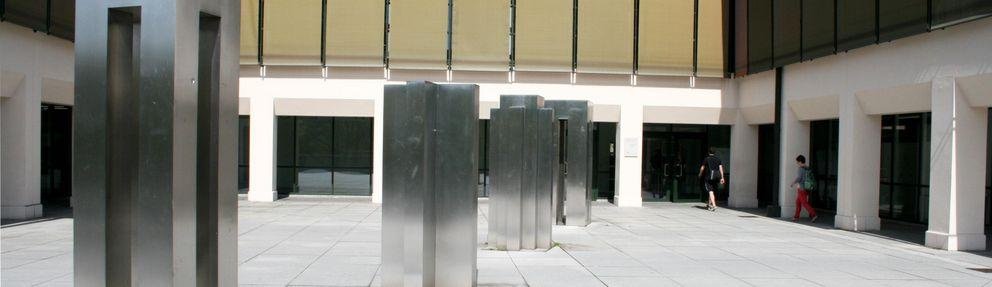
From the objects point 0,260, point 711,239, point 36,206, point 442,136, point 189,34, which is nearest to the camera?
point 189,34

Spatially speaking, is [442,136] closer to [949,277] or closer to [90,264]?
[90,264]

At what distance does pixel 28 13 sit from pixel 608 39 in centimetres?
1480

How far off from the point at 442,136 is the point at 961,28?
10.3 m

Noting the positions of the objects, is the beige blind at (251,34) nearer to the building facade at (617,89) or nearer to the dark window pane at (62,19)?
the building facade at (617,89)

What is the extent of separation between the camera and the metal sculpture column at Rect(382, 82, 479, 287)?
7559 millimetres

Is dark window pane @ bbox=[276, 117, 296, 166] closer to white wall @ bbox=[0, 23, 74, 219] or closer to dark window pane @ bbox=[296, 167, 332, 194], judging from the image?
dark window pane @ bbox=[296, 167, 332, 194]

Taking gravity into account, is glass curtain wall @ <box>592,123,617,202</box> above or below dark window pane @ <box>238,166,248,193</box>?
above

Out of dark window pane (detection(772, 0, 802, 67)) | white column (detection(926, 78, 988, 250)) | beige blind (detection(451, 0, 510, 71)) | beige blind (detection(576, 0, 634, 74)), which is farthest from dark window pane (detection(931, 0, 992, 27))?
beige blind (detection(451, 0, 510, 71))

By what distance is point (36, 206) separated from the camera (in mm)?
A: 16156

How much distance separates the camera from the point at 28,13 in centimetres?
1526

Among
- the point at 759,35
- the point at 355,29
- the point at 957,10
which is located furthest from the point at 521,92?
the point at 957,10

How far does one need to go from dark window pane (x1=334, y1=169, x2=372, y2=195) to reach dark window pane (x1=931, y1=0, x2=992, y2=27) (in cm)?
1648

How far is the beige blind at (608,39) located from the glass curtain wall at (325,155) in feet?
24.6

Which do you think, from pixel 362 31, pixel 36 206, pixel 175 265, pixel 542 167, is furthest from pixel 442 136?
pixel 362 31
